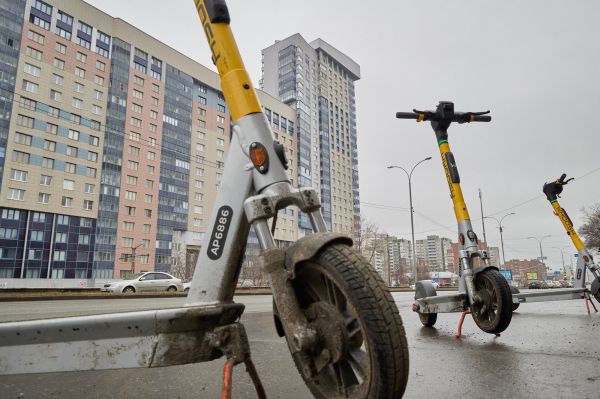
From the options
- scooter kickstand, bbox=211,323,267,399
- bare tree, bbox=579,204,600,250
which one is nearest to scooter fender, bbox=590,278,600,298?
scooter kickstand, bbox=211,323,267,399

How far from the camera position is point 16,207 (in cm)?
4325

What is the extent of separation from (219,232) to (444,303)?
3.68 metres

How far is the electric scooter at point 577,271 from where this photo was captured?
6836 mm

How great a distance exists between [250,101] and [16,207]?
5227 centimetres

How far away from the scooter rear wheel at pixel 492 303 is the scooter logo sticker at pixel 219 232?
321 centimetres

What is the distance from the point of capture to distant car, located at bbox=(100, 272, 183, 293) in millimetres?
21359

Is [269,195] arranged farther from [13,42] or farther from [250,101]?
[13,42]

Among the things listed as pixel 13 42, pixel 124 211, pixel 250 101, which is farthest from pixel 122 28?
pixel 250 101

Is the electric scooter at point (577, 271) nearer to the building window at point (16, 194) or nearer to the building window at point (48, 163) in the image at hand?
the building window at point (16, 194)

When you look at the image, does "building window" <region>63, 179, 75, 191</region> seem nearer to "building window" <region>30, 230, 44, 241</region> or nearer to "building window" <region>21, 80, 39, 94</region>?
"building window" <region>30, 230, 44, 241</region>

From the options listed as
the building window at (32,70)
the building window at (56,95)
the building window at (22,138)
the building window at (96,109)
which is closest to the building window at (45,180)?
the building window at (22,138)

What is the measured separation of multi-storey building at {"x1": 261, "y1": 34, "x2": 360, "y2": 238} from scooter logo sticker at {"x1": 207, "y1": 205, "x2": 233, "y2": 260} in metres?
78.4

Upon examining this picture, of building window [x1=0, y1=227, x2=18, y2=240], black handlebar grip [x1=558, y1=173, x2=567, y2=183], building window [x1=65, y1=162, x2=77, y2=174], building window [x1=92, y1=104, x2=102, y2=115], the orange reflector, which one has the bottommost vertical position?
the orange reflector

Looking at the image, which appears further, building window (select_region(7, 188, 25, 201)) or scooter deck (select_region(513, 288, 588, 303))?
building window (select_region(7, 188, 25, 201))
